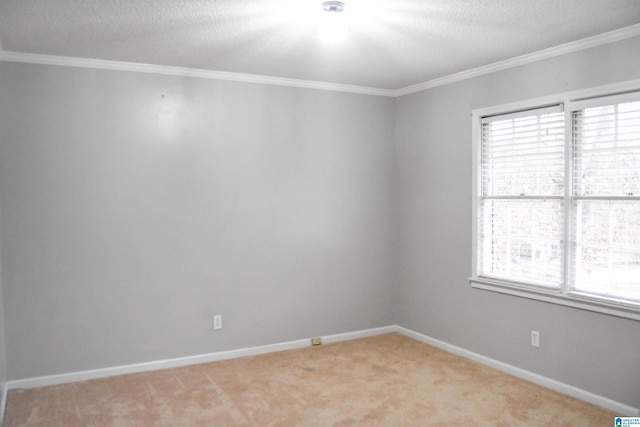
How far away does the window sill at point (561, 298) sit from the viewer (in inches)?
126

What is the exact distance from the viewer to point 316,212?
477cm

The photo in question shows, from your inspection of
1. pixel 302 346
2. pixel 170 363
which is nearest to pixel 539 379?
pixel 302 346

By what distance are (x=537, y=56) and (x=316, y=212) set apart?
7.52 ft

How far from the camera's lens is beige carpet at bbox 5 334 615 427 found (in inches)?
125

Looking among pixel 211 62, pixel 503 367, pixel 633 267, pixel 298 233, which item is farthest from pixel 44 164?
pixel 633 267

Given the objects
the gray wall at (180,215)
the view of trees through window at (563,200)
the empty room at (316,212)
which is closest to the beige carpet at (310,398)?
the empty room at (316,212)

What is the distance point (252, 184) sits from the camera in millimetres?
4457

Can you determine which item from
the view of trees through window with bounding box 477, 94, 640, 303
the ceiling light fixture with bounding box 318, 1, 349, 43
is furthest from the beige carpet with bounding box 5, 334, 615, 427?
the ceiling light fixture with bounding box 318, 1, 349, 43

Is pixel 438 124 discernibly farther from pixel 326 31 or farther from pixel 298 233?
pixel 326 31

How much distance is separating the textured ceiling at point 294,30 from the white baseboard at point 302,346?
243 centimetres

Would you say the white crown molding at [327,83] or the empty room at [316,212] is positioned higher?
the white crown molding at [327,83]

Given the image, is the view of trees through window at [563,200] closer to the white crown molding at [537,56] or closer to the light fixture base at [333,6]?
the white crown molding at [537,56]

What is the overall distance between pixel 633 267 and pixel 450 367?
161 cm

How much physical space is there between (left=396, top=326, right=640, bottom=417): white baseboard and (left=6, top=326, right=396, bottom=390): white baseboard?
2.38 ft
